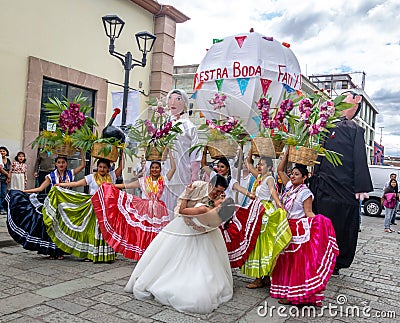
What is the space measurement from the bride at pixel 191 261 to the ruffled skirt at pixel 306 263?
52cm

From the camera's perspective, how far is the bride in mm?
3545

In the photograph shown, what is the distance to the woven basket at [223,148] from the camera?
11.7 ft

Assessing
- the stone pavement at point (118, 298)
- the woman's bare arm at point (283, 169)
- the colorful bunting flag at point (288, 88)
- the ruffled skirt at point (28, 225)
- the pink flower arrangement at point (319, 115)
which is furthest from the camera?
the colorful bunting flag at point (288, 88)

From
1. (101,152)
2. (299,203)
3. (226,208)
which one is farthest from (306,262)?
(101,152)

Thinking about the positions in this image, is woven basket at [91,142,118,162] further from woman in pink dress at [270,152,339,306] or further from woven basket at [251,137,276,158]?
woman in pink dress at [270,152,339,306]

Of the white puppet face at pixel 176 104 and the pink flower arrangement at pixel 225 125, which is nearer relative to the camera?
the pink flower arrangement at pixel 225 125

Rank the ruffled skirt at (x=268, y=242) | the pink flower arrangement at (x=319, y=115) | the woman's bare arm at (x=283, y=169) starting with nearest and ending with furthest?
the ruffled skirt at (x=268, y=242) < the pink flower arrangement at (x=319, y=115) < the woman's bare arm at (x=283, y=169)

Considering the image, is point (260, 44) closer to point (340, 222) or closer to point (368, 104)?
point (340, 222)

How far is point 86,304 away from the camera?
3.61 meters

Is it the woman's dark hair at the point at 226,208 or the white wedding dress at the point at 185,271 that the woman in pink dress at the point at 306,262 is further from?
the woman's dark hair at the point at 226,208

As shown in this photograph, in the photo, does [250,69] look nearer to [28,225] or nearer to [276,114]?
[276,114]

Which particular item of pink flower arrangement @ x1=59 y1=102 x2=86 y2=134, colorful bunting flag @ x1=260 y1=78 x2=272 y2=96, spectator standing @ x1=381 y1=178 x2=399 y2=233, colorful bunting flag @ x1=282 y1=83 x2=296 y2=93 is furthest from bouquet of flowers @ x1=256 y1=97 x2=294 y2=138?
spectator standing @ x1=381 y1=178 x2=399 y2=233

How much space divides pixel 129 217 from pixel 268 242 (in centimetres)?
179

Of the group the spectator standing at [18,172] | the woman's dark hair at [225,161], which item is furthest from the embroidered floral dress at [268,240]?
the spectator standing at [18,172]
